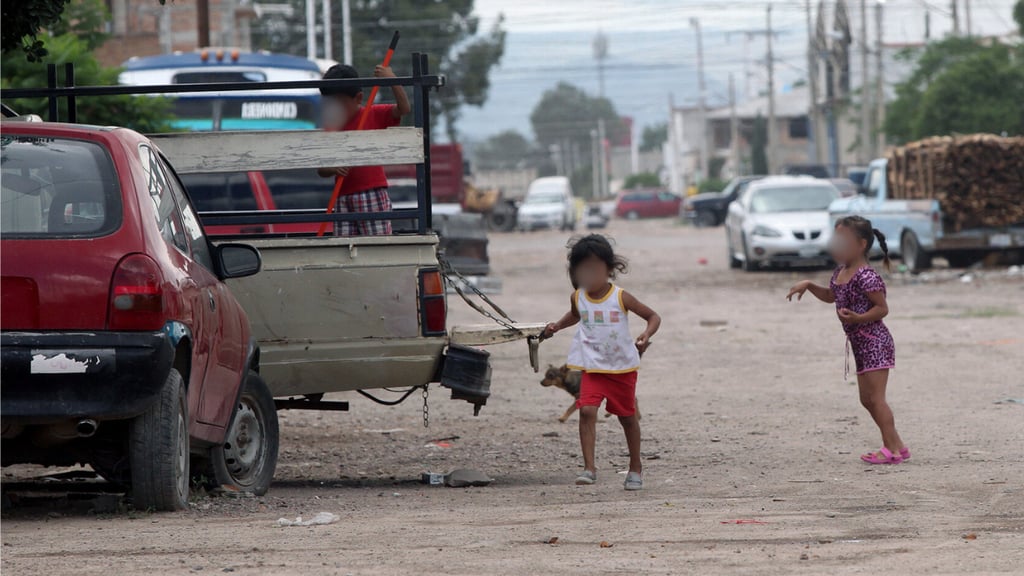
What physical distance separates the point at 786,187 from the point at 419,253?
2042 cm

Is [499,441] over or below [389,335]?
below

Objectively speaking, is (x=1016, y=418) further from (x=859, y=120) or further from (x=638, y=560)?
(x=859, y=120)

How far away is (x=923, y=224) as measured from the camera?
23344 millimetres

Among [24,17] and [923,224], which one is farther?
[923,224]

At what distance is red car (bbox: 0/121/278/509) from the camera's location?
5430mm

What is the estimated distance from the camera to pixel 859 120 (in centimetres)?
6506

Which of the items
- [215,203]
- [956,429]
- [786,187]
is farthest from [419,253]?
[786,187]

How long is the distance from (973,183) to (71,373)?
65.5 feet

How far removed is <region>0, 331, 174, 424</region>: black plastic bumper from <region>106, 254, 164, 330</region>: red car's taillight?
59mm

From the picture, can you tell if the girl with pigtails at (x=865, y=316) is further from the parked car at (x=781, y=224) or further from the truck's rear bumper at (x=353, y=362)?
the parked car at (x=781, y=224)

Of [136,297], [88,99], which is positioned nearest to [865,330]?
[136,297]

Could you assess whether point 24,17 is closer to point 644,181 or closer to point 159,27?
point 159,27

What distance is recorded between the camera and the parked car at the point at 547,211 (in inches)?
2351

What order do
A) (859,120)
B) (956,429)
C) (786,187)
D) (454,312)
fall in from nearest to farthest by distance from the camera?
(956,429) → (454,312) → (786,187) → (859,120)
